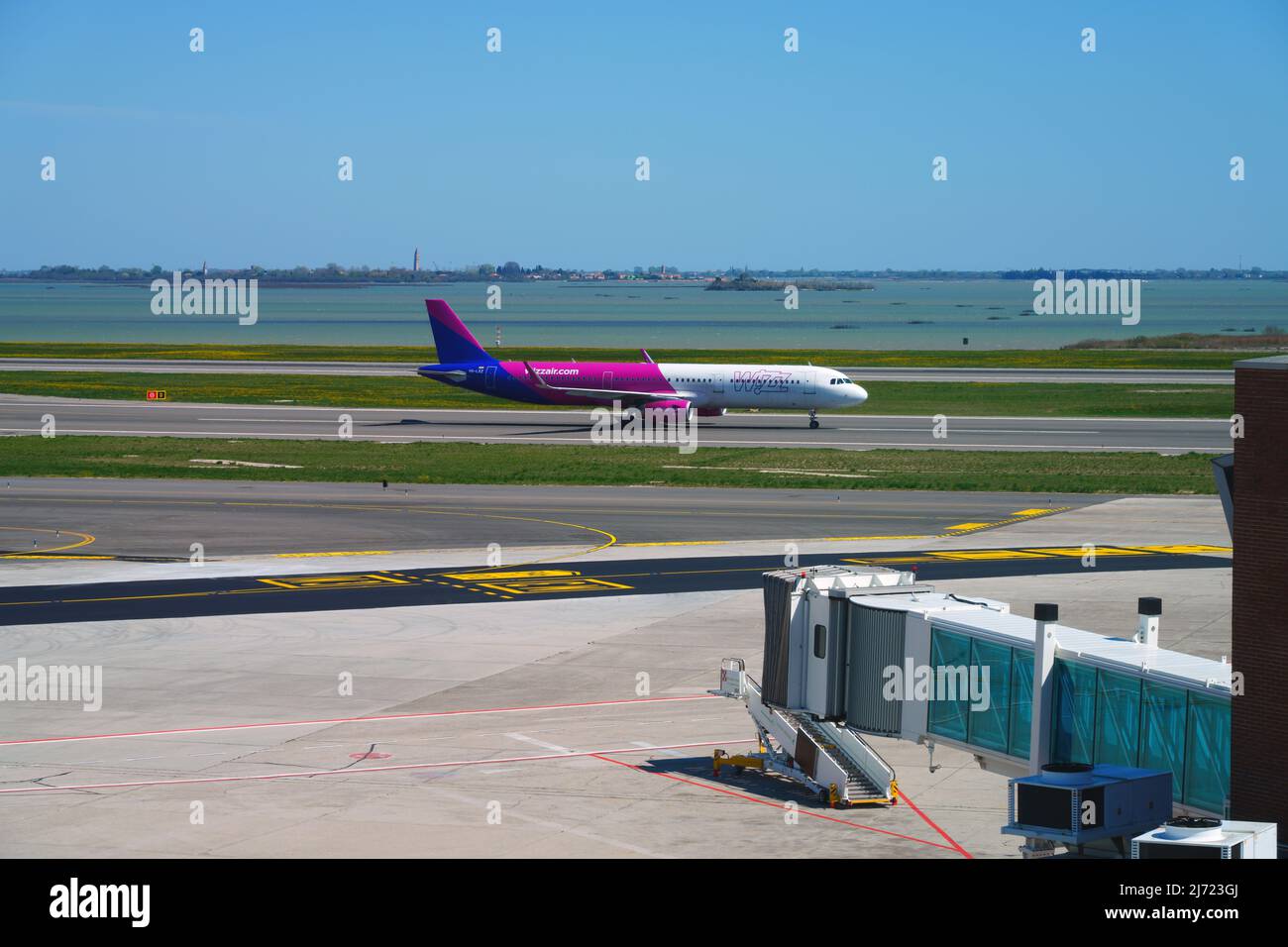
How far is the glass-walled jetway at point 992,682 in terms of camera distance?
21188 mm

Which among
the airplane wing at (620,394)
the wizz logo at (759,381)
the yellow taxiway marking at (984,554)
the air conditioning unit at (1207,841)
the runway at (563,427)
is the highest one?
the wizz logo at (759,381)

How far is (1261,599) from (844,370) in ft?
481

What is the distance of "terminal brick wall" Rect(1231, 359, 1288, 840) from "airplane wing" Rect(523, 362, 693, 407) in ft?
272

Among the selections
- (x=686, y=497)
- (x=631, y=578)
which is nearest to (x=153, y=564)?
(x=631, y=578)

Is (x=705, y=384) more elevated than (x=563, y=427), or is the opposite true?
(x=705, y=384)

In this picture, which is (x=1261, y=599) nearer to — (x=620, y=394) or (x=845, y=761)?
(x=845, y=761)

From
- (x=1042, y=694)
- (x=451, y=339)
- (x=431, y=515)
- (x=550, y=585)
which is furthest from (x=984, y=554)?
(x=451, y=339)

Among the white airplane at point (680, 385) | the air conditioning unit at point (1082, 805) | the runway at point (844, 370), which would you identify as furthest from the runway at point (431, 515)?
the runway at point (844, 370)

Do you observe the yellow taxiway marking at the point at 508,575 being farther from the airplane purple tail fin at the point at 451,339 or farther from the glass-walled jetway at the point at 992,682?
the airplane purple tail fin at the point at 451,339

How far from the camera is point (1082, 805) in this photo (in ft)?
62.1

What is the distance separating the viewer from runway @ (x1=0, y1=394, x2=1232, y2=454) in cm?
9656

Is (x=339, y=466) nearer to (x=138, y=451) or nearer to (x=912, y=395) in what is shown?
(x=138, y=451)

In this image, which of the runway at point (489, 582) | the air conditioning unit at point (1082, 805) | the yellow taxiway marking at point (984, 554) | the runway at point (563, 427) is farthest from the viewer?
the runway at point (563, 427)

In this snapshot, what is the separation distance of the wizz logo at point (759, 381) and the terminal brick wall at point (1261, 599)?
270ft
